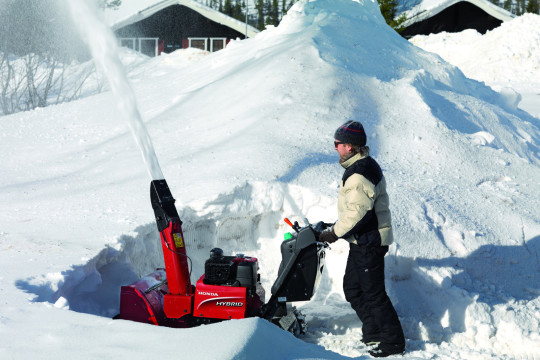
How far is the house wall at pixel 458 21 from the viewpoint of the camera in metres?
29.5

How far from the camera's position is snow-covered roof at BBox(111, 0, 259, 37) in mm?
26234

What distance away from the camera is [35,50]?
17.2 m

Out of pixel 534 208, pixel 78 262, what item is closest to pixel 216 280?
pixel 78 262

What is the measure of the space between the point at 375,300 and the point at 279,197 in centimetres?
177

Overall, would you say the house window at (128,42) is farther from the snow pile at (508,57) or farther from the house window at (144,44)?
the snow pile at (508,57)

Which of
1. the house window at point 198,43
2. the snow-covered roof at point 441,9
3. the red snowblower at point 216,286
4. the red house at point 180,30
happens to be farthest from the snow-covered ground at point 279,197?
the snow-covered roof at point 441,9

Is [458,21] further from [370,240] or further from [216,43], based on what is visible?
[370,240]

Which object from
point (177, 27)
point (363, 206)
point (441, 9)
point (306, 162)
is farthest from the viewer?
point (177, 27)

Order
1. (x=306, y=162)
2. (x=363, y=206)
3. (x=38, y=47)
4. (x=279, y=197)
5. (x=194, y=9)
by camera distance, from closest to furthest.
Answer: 1. (x=363, y=206)
2. (x=279, y=197)
3. (x=306, y=162)
4. (x=38, y=47)
5. (x=194, y=9)

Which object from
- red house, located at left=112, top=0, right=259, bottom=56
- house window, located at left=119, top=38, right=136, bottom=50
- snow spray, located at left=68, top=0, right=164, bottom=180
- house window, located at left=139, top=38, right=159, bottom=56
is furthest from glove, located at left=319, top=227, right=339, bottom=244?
house window, located at left=119, top=38, right=136, bottom=50

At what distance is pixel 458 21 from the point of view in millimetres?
30031

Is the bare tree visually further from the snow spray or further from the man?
the man

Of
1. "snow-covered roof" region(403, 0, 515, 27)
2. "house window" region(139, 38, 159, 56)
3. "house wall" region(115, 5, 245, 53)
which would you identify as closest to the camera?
"snow-covered roof" region(403, 0, 515, 27)

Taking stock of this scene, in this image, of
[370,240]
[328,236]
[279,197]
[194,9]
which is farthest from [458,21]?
[328,236]
